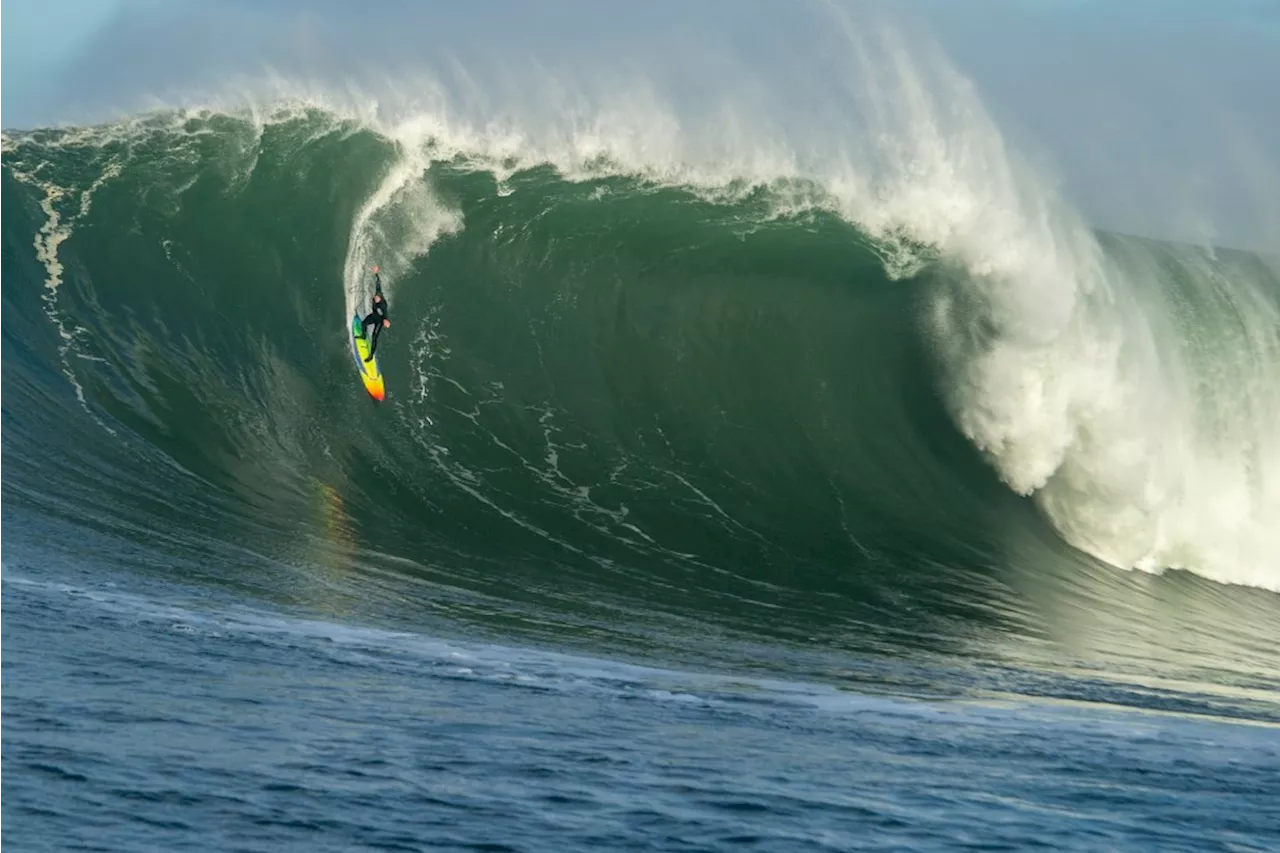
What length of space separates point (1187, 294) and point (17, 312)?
13.2 metres

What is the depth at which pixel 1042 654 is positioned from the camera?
10.4 m

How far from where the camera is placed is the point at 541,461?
1380 centimetres

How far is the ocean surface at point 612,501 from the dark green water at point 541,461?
0.05 m

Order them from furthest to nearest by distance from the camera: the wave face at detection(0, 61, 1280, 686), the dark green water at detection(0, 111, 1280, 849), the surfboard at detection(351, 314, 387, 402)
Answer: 1. the surfboard at detection(351, 314, 387, 402)
2. the wave face at detection(0, 61, 1280, 686)
3. the dark green water at detection(0, 111, 1280, 849)

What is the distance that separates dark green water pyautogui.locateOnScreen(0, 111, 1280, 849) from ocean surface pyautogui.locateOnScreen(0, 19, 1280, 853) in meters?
0.05

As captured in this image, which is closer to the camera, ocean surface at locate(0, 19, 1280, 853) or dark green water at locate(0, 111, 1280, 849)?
ocean surface at locate(0, 19, 1280, 853)

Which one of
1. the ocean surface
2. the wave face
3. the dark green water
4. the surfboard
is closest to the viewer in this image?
the ocean surface

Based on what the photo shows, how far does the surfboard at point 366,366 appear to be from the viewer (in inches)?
585

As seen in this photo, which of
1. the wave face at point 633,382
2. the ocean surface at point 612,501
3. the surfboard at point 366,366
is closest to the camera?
the ocean surface at point 612,501

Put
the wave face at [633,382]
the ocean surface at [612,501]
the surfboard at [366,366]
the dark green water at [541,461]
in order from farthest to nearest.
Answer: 1. the surfboard at [366,366]
2. the wave face at [633,382]
3. the dark green water at [541,461]
4. the ocean surface at [612,501]

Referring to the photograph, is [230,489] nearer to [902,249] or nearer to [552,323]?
[552,323]

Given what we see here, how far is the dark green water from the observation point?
8.42m

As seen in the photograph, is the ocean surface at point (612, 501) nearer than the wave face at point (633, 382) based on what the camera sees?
Yes

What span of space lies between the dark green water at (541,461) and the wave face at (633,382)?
0.17ft
